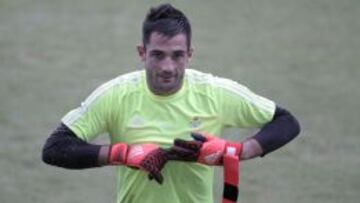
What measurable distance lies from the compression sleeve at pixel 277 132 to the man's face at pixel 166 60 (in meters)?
0.51

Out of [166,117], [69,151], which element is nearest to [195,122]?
[166,117]

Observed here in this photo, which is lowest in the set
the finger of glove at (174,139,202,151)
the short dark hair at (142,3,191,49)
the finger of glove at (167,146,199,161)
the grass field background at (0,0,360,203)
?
the grass field background at (0,0,360,203)

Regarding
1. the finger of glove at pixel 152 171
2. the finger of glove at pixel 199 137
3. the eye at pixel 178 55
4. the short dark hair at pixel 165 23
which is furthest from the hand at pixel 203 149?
the short dark hair at pixel 165 23

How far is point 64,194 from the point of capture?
7.54 m

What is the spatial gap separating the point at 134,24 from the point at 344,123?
4965 millimetres

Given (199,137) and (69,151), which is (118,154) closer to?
→ (69,151)

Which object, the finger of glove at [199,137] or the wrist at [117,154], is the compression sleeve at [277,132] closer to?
the finger of glove at [199,137]

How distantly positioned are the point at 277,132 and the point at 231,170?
34 cm

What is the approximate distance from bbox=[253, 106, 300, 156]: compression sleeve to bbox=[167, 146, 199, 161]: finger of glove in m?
0.39

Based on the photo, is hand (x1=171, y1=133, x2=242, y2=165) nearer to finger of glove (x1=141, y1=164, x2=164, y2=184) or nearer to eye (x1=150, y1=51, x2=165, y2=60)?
finger of glove (x1=141, y1=164, x2=164, y2=184)

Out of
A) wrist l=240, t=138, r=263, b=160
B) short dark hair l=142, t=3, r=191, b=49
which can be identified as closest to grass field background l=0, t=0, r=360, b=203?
wrist l=240, t=138, r=263, b=160

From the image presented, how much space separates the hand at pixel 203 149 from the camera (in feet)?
13.1

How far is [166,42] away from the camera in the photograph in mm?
4148

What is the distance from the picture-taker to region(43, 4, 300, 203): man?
4113 mm
